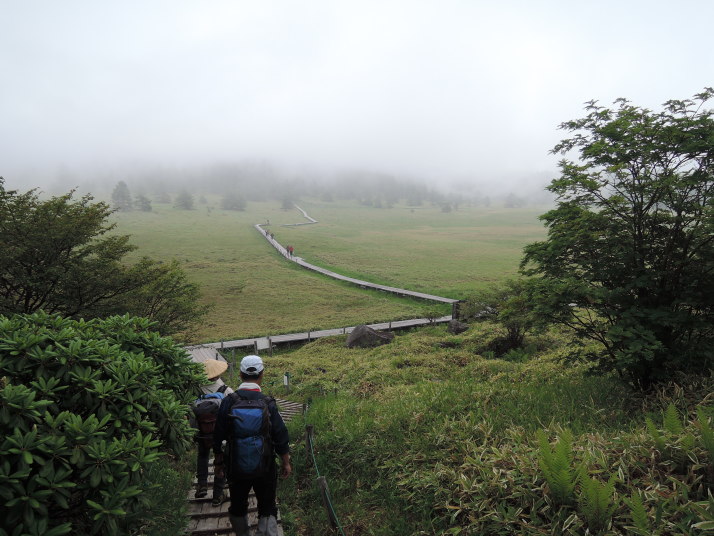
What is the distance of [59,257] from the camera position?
1421 cm

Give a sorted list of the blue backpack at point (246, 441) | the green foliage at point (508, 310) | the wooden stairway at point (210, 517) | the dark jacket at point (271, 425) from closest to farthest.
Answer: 1. the blue backpack at point (246, 441)
2. the dark jacket at point (271, 425)
3. the wooden stairway at point (210, 517)
4. the green foliage at point (508, 310)

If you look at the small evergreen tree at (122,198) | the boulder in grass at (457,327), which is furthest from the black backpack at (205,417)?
the small evergreen tree at (122,198)

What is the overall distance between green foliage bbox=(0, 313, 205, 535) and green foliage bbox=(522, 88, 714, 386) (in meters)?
7.05

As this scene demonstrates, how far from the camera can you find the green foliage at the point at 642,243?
22.5ft

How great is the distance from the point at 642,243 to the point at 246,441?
314 inches

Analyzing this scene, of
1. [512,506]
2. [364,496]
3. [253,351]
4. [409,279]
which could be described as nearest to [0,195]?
[253,351]

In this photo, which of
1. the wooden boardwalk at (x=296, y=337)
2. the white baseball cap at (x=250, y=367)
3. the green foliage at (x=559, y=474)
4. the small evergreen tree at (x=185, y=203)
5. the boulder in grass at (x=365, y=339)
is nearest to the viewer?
the green foliage at (x=559, y=474)

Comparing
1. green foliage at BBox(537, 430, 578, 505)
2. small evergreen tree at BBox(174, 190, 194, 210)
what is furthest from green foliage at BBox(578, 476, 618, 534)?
small evergreen tree at BBox(174, 190, 194, 210)

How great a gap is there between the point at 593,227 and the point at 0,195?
19.0 metres

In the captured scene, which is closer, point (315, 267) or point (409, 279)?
point (409, 279)

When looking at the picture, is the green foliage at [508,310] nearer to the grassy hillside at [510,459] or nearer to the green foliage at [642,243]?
the green foliage at [642,243]

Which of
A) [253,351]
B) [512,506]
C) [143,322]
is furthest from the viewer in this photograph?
[253,351]

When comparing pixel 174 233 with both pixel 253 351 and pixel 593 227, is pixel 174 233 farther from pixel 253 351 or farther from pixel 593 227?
pixel 593 227

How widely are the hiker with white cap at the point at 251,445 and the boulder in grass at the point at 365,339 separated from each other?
49.5 ft
